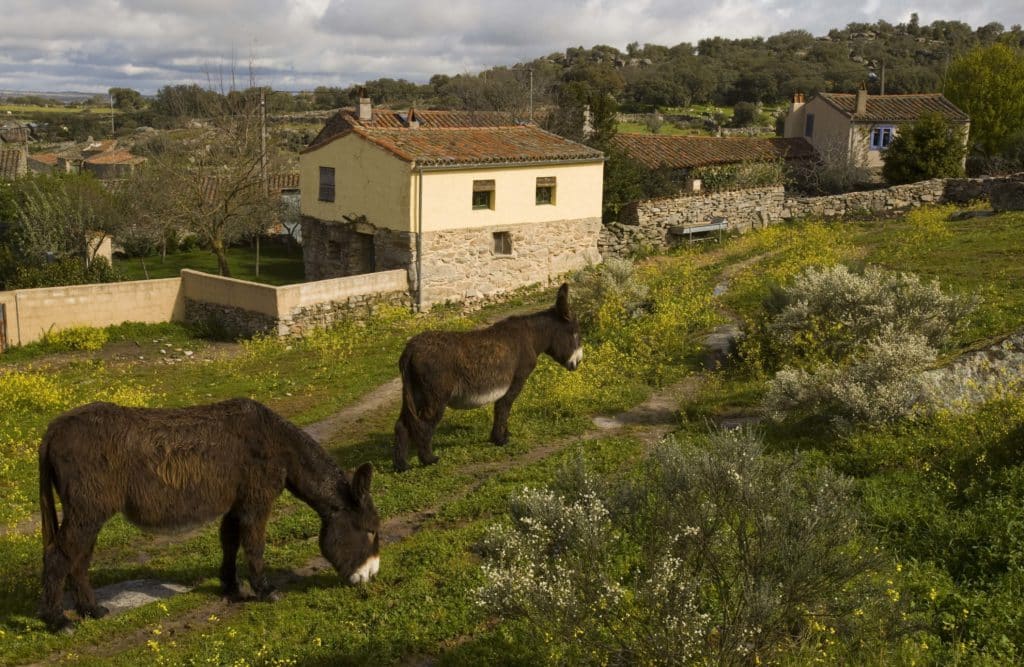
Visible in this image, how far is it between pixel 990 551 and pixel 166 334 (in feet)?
71.8

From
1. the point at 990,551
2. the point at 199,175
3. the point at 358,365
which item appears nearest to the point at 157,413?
the point at 990,551

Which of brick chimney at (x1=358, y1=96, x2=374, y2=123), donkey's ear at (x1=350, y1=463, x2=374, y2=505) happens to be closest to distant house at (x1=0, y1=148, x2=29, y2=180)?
brick chimney at (x1=358, y1=96, x2=374, y2=123)

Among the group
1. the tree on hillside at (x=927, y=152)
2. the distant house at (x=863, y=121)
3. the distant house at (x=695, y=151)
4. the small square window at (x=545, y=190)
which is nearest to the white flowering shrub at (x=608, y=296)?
the small square window at (x=545, y=190)

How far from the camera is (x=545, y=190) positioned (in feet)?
96.5

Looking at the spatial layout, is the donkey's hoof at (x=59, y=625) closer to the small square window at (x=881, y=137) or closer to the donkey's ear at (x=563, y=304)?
the donkey's ear at (x=563, y=304)

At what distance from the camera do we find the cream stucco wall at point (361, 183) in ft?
84.4

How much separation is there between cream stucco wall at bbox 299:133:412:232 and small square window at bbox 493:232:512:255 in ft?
12.4

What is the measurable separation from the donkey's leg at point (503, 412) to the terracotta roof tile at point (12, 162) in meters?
43.0

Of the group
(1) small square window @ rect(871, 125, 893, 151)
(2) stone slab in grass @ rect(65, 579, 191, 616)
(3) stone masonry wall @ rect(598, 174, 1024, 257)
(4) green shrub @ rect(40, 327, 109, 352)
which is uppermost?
(1) small square window @ rect(871, 125, 893, 151)

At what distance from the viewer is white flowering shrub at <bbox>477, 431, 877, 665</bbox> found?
583 cm

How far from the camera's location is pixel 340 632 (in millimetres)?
7688

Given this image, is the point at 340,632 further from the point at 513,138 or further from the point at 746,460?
the point at 513,138

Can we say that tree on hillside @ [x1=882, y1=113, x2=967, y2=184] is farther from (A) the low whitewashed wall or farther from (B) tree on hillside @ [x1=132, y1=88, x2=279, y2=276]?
(A) the low whitewashed wall

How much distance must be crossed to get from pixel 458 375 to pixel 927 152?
3449 centimetres
